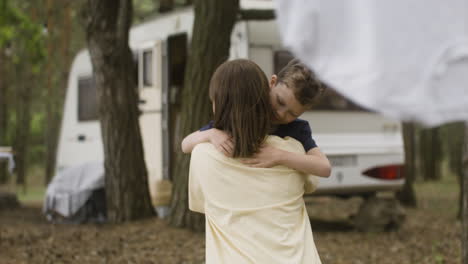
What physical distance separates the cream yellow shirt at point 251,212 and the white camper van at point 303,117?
456 centimetres

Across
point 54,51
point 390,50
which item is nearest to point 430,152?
point 54,51

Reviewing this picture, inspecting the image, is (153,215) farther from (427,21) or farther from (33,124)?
(33,124)

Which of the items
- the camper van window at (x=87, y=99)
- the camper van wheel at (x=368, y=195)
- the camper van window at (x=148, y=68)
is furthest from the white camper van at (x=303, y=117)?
the camper van window at (x=87, y=99)

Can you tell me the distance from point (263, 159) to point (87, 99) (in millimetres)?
7684

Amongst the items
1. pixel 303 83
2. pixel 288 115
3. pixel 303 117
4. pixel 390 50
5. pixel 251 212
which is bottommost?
pixel 303 117

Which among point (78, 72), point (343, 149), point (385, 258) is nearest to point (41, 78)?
point (78, 72)

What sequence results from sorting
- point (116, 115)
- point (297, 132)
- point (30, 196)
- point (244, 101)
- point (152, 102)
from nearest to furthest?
point (244, 101), point (297, 132), point (116, 115), point (152, 102), point (30, 196)

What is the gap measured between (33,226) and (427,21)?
6.62 m

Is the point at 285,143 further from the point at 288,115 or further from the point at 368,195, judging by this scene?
the point at 368,195

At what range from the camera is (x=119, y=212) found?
6695mm

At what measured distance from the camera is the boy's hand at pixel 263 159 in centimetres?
192

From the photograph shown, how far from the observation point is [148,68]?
7.68m

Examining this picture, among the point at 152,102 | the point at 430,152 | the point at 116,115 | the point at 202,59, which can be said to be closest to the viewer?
the point at 202,59

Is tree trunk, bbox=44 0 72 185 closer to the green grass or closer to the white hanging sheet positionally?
the green grass
